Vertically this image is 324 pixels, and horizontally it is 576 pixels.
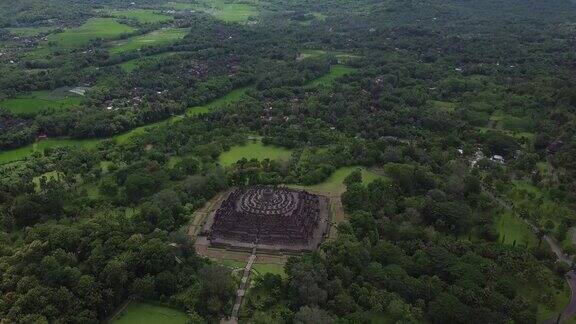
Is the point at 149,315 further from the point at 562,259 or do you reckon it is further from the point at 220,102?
the point at 220,102

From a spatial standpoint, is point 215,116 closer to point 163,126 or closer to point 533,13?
point 163,126

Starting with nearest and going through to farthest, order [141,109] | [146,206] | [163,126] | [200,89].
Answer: [146,206] < [163,126] < [141,109] < [200,89]

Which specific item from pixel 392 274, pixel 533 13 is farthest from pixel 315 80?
pixel 533 13

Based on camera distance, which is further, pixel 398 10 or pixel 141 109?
pixel 398 10

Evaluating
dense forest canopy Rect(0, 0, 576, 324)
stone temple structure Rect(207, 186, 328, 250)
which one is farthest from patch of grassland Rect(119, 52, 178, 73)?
stone temple structure Rect(207, 186, 328, 250)

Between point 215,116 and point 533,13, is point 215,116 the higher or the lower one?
the lower one

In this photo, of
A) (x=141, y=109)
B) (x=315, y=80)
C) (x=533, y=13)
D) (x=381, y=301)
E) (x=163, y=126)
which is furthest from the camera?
(x=533, y=13)

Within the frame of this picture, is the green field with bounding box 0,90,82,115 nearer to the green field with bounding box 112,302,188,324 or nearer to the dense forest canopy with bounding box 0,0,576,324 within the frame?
the dense forest canopy with bounding box 0,0,576,324
